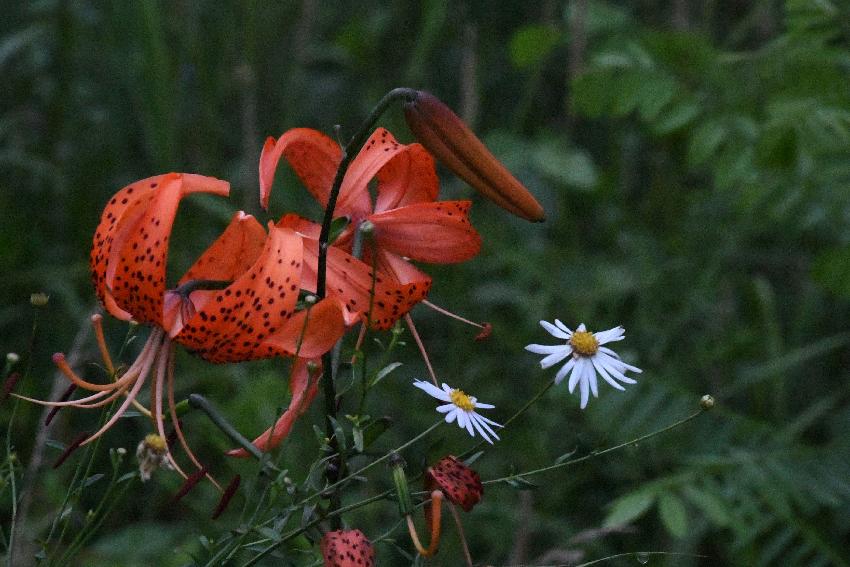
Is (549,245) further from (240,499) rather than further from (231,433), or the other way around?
(231,433)

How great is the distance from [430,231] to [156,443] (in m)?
0.23

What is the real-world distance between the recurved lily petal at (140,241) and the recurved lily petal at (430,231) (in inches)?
4.6

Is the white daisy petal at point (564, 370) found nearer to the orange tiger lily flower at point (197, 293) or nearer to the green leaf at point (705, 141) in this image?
the orange tiger lily flower at point (197, 293)

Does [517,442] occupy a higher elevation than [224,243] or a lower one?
lower

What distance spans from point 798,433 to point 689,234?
0.45m

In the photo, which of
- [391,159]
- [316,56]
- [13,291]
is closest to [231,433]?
[391,159]

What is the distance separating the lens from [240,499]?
1.86 metres

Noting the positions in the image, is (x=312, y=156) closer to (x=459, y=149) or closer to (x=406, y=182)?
(x=406, y=182)

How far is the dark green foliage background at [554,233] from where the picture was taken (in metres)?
1.62

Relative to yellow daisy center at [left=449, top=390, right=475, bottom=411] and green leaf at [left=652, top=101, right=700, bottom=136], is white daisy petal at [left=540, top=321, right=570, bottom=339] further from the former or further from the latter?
green leaf at [left=652, top=101, right=700, bottom=136]

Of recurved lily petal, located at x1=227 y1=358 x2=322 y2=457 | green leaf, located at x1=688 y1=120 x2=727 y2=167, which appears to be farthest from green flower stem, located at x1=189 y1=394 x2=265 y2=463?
green leaf, located at x1=688 y1=120 x2=727 y2=167

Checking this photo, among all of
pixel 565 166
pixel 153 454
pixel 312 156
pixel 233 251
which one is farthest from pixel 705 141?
pixel 153 454

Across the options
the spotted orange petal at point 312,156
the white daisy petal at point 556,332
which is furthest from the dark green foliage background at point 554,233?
the white daisy petal at point 556,332

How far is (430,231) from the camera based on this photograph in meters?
0.80
